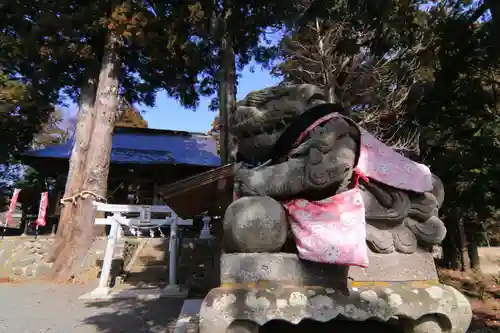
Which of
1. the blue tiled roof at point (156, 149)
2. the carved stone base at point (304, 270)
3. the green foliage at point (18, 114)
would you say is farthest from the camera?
the blue tiled roof at point (156, 149)

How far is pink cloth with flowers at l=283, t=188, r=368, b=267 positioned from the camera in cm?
238

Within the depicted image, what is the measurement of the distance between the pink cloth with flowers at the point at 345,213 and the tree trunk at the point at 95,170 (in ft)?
32.1

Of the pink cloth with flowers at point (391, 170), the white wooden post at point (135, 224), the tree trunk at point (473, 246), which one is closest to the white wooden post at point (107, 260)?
the white wooden post at point (135, 224)

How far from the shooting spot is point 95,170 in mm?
11281

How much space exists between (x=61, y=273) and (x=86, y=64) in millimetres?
6592

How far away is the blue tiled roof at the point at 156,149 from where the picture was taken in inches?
623

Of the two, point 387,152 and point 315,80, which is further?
point 315,80

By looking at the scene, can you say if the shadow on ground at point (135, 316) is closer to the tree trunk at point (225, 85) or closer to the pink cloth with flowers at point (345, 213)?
the tree trunk at point (225, 85)

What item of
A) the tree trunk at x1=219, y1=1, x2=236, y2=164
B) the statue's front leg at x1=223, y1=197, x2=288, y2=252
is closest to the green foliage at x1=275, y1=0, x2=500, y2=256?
the tree trunk at x1=219, y1=1, x2=236, y2=164

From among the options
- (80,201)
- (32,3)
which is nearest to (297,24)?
(80,201)

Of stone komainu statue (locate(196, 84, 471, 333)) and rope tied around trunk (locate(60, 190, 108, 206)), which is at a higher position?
rope tied around trunk (locate(60, 190, 108, 206))

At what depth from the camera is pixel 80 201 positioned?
11148mm

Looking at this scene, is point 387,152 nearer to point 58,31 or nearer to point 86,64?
point 58,31

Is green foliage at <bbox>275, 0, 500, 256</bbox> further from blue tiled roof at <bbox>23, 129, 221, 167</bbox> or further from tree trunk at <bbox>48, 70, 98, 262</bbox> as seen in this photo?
blue tiled roof at <bbox>23, 129, 221, 167</bbox>
